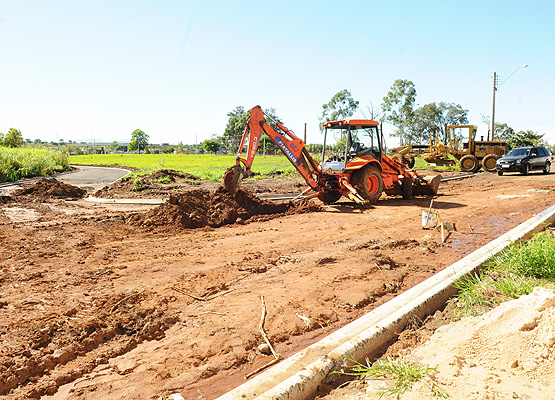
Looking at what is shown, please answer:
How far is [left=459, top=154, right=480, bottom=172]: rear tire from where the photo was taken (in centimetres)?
2725

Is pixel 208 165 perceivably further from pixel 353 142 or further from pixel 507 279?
pixel 507 279

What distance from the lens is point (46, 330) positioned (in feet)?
13.7

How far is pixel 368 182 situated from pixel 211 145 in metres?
102

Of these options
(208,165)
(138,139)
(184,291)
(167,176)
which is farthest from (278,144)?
(138,139)

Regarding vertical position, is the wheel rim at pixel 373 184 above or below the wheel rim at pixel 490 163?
below

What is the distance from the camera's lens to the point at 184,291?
532cm

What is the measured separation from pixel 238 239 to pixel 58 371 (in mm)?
5225

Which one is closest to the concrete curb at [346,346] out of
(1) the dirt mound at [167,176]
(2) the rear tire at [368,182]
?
(2) the rear tire at [368,182]

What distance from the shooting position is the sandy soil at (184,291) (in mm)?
3541

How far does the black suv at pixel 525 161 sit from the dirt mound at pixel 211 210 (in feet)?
54.8

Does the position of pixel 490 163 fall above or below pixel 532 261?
above

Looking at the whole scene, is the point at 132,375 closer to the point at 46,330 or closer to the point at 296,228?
the point at 46,330

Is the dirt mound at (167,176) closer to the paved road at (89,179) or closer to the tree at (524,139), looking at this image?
the paved road at (89,179)

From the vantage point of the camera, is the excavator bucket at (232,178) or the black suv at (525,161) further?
the black suv at (525,161)
